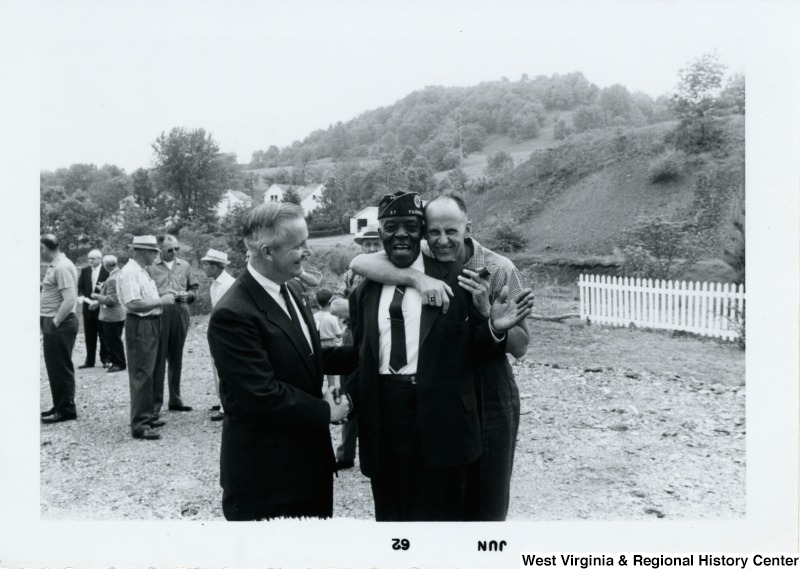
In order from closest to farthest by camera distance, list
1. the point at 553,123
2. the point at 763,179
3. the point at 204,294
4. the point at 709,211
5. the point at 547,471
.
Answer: the point at 763,179
the point at 547,471
the point at 204,294
the point at 709,211
the point at 553,123

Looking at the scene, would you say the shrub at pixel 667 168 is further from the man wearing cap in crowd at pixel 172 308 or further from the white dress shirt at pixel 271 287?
the white dress shirt at pixel 271 287

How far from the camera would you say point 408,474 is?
9.55ft

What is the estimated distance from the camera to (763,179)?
135 inches

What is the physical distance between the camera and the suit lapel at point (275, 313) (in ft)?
8.87

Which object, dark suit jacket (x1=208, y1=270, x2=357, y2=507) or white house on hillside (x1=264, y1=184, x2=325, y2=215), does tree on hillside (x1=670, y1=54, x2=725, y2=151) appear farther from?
dark suit jacket (x1=208, y1=270, x2=357, y2=507)

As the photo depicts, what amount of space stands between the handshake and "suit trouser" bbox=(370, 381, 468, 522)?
17cm

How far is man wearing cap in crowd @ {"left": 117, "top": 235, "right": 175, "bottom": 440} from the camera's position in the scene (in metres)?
6.18

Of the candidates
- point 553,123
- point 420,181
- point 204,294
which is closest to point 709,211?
point 553,123

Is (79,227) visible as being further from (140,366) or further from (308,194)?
(140,366)

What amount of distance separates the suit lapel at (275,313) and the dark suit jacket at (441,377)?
31 centimetres

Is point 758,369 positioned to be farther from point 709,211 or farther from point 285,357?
point 709,211

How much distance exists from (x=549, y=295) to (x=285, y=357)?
1564 cm

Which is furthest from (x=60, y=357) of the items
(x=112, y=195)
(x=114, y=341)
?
(x=112, y=195)

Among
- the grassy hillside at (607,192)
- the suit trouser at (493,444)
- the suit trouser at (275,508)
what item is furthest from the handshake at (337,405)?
the grassy hillside at (607,192)
